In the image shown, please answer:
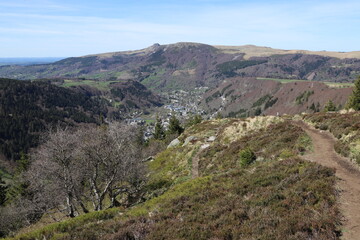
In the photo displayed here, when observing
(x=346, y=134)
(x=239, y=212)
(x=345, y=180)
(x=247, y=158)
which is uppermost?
(x=346, y=134)

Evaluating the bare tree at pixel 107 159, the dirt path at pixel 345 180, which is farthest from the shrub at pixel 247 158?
the bare tree at pixel 107 159

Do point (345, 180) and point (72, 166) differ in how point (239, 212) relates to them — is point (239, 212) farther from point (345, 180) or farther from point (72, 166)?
point (72, 166)

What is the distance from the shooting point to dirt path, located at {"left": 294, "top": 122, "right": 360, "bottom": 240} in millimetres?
10562

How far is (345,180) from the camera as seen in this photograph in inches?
607

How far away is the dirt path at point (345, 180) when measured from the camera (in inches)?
416

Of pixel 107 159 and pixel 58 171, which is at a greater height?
pixel 107 159

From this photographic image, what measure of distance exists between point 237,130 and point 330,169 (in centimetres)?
2778

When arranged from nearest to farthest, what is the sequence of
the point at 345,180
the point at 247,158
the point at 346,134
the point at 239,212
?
the point at 239,212 → the point at 345,180 → the point at 247,158 → the point at 346,134

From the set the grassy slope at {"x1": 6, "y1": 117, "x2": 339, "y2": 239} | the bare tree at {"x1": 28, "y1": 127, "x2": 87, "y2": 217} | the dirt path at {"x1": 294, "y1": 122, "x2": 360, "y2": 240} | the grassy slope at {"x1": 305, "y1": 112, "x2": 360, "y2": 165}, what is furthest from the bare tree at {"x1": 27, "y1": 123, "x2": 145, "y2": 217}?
the grassy slope at {"x1": 305, "y1": 112, "x2": 360, "y2": 165}

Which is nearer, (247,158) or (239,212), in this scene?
(239,212)

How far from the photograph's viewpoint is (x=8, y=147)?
18488cm

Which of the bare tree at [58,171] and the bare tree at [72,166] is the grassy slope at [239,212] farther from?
the bare tree at [58,171]

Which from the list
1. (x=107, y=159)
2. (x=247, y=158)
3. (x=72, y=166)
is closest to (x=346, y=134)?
(x=247, y=158)

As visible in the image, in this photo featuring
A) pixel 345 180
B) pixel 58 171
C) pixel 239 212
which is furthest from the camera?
pixel 58 171
